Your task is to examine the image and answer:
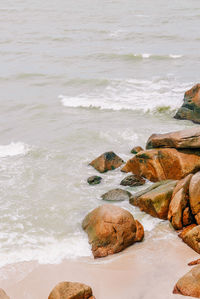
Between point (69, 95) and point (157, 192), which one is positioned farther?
point (69, 95)

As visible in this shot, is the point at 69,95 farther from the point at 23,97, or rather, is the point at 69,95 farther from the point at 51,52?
the point at 51,52

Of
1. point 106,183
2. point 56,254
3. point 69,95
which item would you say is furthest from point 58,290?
point 69,95

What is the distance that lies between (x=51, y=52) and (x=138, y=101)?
13677 millimetres

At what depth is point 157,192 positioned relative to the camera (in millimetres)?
9945

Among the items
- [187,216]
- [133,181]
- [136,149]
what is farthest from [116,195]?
[136,149]

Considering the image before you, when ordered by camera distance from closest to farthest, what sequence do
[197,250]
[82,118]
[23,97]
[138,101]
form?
[197,250], [82,118], [138,101], [23,97]

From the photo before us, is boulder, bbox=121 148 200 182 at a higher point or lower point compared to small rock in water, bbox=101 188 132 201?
higher

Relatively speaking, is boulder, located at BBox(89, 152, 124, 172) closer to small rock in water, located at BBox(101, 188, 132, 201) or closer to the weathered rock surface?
small rock in water, located at BBox(101, 188, 132, 201)

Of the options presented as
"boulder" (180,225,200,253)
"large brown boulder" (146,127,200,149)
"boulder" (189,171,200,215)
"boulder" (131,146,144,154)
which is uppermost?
"large brown boulder" (146,127,200,149)

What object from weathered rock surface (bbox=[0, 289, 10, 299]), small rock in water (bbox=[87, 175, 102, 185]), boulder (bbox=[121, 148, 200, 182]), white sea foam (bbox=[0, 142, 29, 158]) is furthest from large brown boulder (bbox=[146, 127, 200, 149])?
weathered rock surface (bbox=[0, 289, 10, 299])

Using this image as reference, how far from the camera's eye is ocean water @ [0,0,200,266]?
33.2 ft

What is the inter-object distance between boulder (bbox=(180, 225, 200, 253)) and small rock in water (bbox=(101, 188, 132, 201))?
8.53 feet

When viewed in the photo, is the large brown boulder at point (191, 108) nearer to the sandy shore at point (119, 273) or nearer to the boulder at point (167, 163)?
the boulder at point (167, 163)

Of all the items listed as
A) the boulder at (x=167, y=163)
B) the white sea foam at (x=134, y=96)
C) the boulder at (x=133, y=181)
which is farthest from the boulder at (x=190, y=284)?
the white sea foam at (x=134, y=96)
